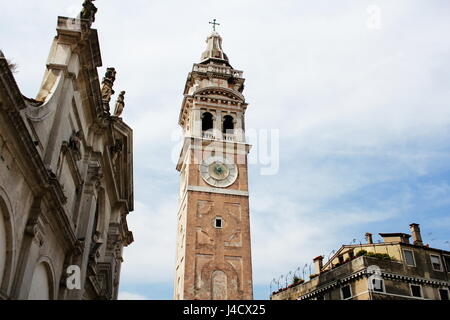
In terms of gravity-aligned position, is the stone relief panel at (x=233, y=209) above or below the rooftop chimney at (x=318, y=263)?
above

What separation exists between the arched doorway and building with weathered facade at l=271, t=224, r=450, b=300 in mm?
20442

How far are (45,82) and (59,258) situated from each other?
4.71 metres

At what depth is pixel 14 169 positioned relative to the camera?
9.36 m

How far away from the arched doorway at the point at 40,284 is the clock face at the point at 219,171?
2351 centimetres

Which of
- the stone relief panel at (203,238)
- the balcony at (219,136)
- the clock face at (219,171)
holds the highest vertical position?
the balcony at (219,136)

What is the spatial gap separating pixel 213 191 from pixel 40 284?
2385 cm

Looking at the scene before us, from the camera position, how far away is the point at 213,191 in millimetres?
35000

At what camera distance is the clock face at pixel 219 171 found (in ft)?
116

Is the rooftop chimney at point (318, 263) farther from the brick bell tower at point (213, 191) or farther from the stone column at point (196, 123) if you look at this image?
the stone column at point (196, 123)

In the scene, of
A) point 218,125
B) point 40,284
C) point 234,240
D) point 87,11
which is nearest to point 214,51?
point 218,125

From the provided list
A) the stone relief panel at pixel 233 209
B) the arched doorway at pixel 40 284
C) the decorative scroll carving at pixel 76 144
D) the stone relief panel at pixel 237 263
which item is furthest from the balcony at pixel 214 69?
the arched doorway at pixel 40 284
